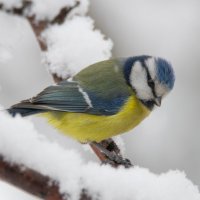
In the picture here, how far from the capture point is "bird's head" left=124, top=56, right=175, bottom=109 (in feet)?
6.31

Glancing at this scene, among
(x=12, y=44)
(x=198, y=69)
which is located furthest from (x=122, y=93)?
(x=198, y=69)

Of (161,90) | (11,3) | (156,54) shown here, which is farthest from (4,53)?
(156,54)

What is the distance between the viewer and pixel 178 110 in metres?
3.44

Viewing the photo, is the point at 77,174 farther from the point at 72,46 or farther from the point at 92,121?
the point at 92,121

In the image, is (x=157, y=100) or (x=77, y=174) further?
(x=157, y=100)

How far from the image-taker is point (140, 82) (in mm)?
2068

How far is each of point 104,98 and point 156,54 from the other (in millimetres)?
1593

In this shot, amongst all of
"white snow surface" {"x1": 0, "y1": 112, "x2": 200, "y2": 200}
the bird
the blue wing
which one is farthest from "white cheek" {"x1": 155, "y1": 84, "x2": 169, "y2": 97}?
"white snow surface" {"x1": 0, "y1": 112, "x2": 200, "y2": 200}

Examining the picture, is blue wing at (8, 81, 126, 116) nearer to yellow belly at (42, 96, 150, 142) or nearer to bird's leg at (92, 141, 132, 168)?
yellow belly at (42, 96, 150, 142)

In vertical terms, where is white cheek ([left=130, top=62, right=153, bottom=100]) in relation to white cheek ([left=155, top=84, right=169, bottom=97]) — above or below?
above

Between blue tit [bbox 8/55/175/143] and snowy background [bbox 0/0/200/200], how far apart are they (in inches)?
37.6

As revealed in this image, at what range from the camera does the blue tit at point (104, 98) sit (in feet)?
6.22

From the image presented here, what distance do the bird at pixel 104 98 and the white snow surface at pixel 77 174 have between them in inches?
35.1

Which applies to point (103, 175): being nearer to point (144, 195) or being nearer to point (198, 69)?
point (144, 195)
